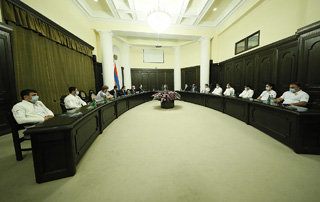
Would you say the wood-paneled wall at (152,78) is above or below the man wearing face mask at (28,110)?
above

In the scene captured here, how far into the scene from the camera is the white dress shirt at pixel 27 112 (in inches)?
74.0

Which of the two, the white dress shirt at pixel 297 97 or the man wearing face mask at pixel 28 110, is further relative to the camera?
the white dress shirt at pixel 297 97

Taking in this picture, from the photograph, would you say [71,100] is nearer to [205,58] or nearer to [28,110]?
[28,110]

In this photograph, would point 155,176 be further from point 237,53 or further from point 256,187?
point 237,53

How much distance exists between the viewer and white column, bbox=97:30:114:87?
6.31 m

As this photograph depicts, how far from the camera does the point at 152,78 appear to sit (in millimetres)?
10414

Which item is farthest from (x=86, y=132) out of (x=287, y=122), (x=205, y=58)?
(x=205, y=58)

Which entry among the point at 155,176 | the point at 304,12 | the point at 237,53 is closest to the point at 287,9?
the point at 304,12

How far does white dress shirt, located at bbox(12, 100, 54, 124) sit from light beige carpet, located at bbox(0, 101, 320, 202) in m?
0.67

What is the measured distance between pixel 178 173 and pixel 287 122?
7.45ft

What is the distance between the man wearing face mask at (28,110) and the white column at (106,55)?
4373 mm

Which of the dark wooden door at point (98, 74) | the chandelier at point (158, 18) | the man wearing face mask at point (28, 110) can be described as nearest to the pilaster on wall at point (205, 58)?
the chandelier at point (158, 18)

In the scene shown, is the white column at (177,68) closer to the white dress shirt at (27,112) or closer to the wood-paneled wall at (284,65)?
the wood-paneled wall at (284,65)

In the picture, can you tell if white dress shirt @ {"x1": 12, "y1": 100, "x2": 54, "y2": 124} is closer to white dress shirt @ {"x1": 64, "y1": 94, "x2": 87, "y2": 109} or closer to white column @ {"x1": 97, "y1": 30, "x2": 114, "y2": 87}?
white dress shirt @ {"x1": 64, "y1": 94, "x2": 87, "y2": 109}
